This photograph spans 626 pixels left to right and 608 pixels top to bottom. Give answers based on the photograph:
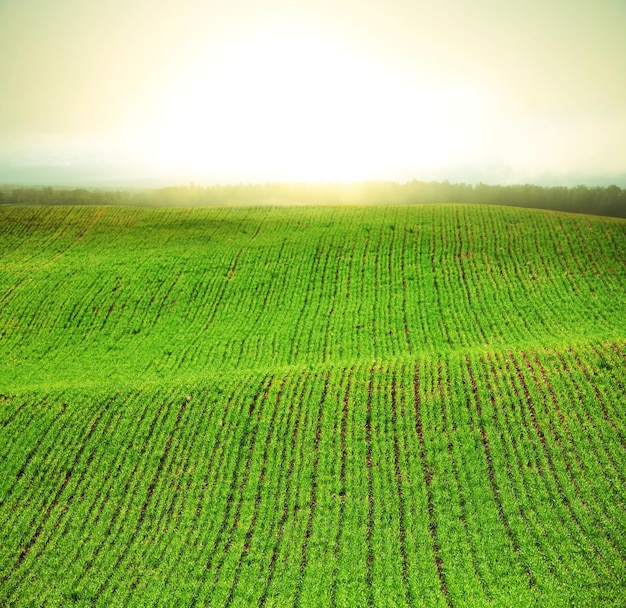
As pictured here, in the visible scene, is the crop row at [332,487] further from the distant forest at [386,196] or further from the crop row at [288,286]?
the distant forest at [386,196]

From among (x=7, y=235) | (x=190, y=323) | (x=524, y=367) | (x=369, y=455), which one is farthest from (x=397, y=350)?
(x=7, y=235)

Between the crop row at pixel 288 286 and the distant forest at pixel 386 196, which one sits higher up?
the distant forest at pixel 386 196

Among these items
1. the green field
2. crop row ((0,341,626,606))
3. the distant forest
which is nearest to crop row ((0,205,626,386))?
the green field

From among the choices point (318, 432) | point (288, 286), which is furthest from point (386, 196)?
point (318, 432)

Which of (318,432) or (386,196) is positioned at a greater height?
Answer: (386,196)

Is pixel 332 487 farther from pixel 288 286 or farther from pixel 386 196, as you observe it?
pixel 386 196

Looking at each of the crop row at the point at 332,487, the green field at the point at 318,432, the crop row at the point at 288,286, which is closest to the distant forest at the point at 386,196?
the crop row at the point at 288,286
